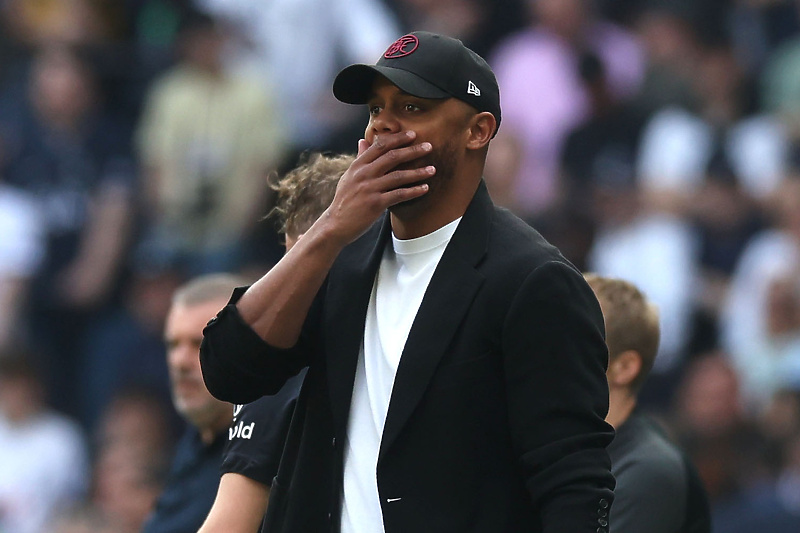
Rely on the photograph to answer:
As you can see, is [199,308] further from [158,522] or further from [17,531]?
[17,531]

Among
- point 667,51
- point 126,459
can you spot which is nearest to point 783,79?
point 667,51

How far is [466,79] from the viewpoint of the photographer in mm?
3094

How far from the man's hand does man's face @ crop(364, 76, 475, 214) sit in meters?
0.02

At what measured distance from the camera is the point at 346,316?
3.24m

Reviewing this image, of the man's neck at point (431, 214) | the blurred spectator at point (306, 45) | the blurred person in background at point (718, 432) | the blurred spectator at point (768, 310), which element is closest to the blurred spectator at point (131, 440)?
the blurred spectator at point (306, 45)

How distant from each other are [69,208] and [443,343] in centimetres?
733

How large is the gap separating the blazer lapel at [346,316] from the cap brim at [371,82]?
1.12ft

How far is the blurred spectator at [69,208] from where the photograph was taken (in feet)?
32.8

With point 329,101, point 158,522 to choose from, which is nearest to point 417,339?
point 158,522

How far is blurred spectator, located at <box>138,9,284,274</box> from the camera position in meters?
9.74

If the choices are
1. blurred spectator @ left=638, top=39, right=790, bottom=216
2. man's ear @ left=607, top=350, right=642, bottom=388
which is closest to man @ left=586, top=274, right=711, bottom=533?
man's ear @ left=607, top=350, right=642, bottom=388

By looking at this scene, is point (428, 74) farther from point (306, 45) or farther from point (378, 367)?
point (306, 45)

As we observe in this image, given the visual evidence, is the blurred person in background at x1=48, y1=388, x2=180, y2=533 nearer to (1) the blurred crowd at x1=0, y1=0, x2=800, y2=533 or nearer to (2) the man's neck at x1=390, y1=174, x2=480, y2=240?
(1) the blurred crowd at x1=0, y1=0, x2=800, y2=533

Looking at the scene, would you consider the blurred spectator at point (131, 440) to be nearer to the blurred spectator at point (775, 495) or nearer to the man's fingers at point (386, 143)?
the blurred spectator at point (775, 495)
